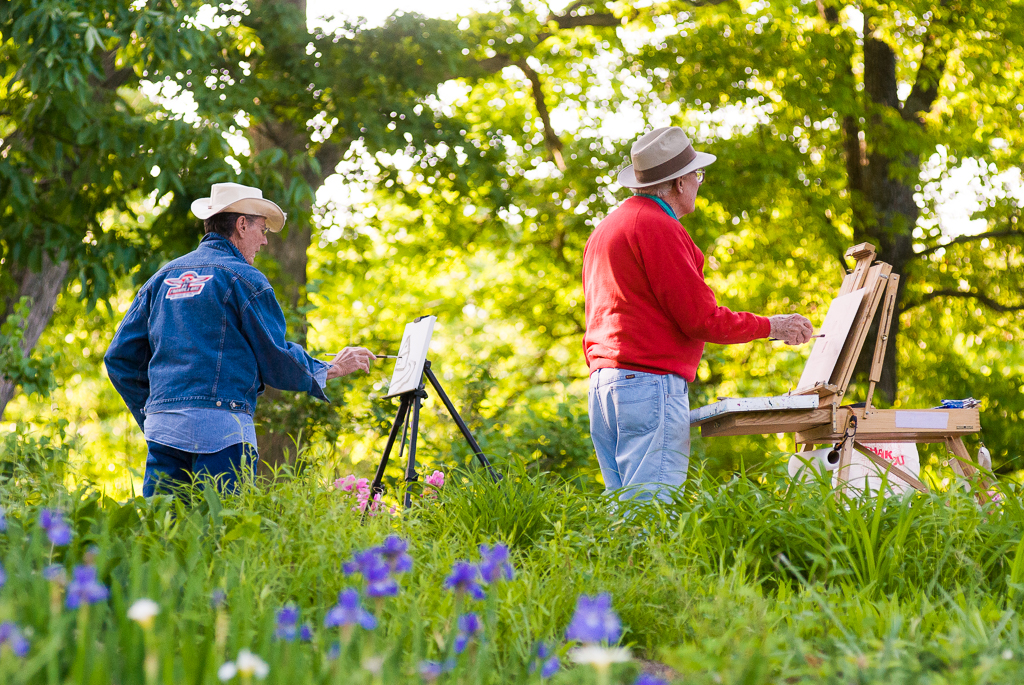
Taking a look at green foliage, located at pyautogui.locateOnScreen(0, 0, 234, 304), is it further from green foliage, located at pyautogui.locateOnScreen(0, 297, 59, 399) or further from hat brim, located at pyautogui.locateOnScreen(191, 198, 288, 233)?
hat brim, located at pyautogui.locateOnScreen(191, 198, 288, 233)

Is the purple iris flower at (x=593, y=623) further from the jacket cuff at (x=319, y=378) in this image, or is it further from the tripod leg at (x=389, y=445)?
the tripod leg at (x=389, y=445)

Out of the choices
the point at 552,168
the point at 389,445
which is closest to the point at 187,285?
the point at 389,445

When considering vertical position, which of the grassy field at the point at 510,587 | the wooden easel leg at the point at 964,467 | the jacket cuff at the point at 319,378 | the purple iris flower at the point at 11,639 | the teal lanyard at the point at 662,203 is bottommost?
the wooden easel leg at the point at 964,467

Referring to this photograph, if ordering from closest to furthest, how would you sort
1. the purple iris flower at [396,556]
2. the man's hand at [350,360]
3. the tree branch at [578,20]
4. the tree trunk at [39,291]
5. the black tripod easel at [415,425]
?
the purple iris flower at [396,556], the man's hand at [350,360], the black tripod easel at [415,425], the tree trunk at [39,291], the tree branch at [578,20]

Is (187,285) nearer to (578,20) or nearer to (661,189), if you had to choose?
(661,189)

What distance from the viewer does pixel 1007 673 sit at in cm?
158

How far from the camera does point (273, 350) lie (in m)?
3.04

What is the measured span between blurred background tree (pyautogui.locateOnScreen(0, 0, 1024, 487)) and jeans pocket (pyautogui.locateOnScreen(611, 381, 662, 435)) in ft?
8.13

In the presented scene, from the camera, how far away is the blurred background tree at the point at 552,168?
5398 mm

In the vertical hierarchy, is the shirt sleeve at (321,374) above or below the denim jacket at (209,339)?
below

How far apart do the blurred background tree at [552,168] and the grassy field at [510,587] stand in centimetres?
275

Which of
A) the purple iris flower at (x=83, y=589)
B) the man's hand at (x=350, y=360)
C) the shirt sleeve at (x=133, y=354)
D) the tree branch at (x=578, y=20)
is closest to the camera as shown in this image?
the purple iris flower at (x=83, y=589)

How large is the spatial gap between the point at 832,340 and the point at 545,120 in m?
6.84

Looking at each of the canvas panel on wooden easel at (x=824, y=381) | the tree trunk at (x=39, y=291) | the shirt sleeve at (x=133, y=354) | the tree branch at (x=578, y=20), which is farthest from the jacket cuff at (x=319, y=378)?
the tree branch at (x=578, y=20)
